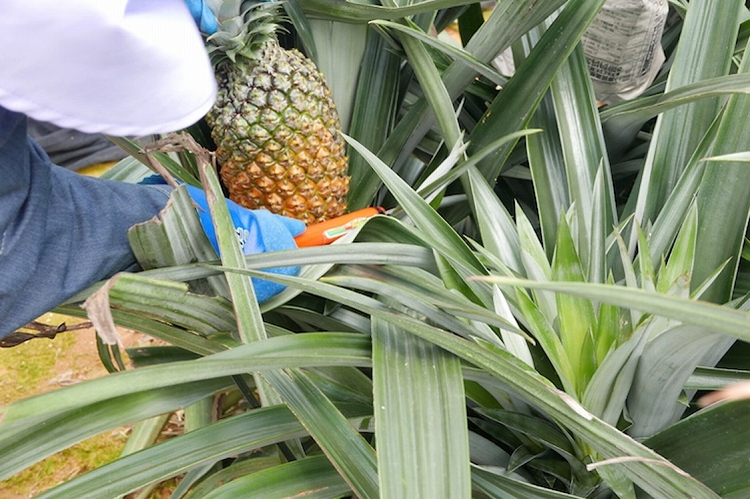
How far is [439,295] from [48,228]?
355 mm

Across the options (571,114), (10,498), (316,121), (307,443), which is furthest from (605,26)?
(10,498)

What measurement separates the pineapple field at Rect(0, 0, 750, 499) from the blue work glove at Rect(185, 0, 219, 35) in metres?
0.03

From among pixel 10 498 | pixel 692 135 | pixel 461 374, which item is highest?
pixel 692 135

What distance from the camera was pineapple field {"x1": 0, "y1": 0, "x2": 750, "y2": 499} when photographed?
463 mm

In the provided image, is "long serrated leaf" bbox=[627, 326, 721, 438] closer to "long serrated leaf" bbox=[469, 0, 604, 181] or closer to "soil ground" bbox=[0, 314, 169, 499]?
"long serrated leaf" bbox=[469, 0, 604, 181]

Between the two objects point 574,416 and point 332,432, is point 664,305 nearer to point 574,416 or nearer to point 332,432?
point 574,416

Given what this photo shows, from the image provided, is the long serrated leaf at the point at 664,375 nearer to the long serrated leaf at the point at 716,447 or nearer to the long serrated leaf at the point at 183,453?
the long serrated leaf at the point at 716,447

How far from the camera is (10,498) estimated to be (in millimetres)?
891

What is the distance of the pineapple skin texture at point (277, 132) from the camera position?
28.0 inches

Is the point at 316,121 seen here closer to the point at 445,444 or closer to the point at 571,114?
the point at 571,114

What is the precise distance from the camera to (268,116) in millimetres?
707

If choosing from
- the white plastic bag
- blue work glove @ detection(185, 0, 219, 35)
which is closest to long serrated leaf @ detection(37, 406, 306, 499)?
blue work glove @ detection(185, 0, 219, 35)

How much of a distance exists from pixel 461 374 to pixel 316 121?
37 cm

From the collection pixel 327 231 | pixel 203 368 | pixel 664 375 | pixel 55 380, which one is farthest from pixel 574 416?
pixel 55 380
